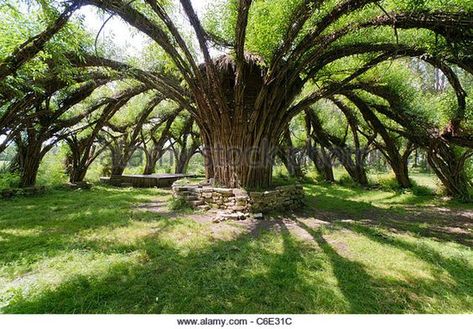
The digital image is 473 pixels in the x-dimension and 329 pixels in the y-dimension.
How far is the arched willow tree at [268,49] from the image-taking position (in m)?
4.96

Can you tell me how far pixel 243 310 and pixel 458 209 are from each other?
863 cm

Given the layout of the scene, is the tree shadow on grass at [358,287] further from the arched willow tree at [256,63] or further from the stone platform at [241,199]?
the arched willow tree at [256,63]

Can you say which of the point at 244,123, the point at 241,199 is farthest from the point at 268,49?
the point at 241,199

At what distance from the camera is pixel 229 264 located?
3.55 meters

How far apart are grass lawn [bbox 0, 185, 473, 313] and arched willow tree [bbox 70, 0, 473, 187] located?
233 centimetres

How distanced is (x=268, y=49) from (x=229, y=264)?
197 inches

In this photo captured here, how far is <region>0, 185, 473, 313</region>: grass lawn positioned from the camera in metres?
2.63

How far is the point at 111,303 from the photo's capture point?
8.32 feet

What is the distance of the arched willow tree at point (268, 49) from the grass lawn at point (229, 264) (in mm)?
2326

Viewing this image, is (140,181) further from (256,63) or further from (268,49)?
(268,49)

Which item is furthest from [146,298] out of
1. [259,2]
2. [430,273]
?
[259,2]

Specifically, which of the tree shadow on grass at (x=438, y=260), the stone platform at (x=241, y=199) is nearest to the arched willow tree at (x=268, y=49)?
the stone platform at (x=241, y=199)

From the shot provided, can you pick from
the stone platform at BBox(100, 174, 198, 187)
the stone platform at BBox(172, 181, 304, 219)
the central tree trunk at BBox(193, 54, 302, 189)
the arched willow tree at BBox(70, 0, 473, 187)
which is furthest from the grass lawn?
the stone platform at BBox(100, 174, 198, 187)

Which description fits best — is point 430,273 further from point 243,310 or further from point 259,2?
point 259,2
